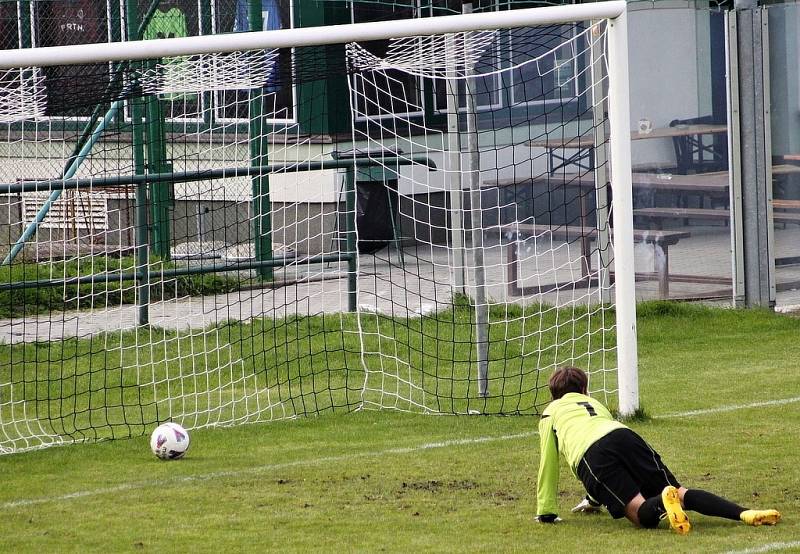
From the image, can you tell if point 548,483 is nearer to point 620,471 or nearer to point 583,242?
point 620,471

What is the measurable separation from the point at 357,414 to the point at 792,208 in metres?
5.83

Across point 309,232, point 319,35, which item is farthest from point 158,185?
point 319,35

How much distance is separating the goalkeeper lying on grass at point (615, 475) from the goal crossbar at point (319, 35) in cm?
299

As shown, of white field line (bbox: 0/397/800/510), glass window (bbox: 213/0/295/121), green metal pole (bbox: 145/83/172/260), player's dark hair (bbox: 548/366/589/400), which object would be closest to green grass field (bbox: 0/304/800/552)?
white field line (bbox: 0/397/800/510)

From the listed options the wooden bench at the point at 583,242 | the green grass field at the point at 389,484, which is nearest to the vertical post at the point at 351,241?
the wooden bench at the point at 583,242

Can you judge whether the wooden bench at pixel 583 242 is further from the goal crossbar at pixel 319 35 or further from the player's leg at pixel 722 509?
the player's leg at pixel 722 509

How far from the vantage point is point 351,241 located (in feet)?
42.6

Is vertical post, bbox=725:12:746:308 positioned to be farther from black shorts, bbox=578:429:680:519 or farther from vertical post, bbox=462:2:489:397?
black shorts, bbox=578:429:680:519

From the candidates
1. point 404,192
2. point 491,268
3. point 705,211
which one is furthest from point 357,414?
point 404,192

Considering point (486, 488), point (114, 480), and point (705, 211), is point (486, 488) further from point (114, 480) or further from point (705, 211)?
point (705, 211)

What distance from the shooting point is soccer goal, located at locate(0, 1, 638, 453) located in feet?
29.3

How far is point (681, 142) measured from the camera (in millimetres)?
13070

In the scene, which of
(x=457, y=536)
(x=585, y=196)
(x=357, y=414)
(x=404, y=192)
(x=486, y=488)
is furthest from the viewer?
(x=404, y=192)

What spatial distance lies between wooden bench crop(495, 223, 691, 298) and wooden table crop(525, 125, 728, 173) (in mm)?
609
